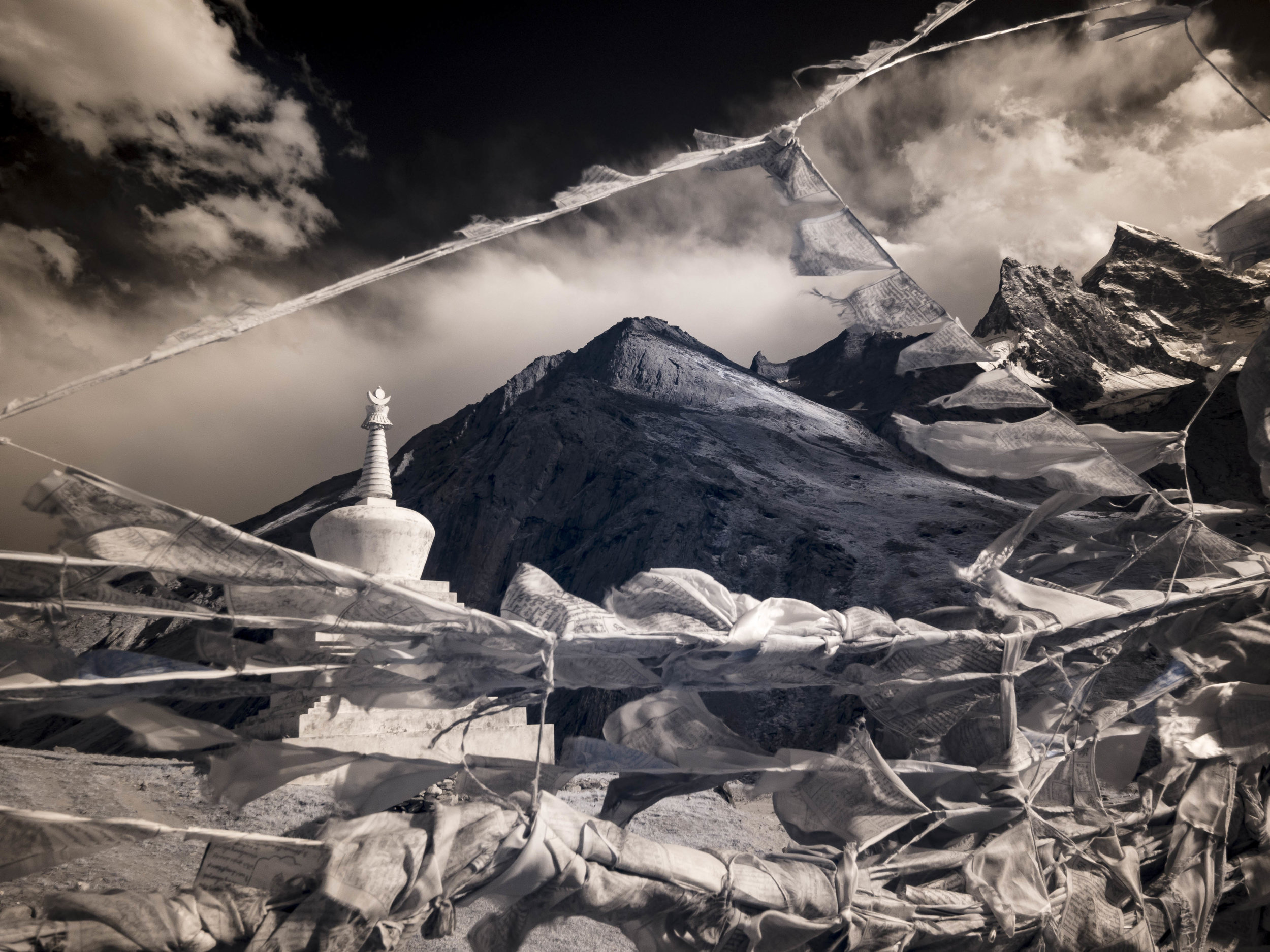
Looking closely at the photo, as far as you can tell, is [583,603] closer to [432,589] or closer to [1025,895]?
[1025,895]

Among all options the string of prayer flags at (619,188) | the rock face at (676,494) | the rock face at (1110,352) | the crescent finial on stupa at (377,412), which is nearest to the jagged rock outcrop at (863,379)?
the rock face at (1110,352)

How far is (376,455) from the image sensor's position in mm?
9836

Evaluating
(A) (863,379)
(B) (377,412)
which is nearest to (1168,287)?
(A) (863,379)

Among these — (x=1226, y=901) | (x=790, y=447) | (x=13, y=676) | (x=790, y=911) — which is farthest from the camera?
(x=790, y=447)

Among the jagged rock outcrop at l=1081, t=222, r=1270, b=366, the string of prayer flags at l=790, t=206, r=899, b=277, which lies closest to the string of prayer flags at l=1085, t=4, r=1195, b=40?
the string of prayer flags at l=790, t=206, r=899, b=277

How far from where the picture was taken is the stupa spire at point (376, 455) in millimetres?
9531

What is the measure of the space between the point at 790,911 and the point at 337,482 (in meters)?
28.4

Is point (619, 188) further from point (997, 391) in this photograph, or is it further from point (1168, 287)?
point (1168, 287)

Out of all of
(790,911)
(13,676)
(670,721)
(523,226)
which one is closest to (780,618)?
(670,721)

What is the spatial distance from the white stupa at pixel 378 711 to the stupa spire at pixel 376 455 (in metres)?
0.01

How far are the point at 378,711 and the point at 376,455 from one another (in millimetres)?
3805

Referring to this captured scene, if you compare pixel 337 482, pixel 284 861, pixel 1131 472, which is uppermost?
pixel 337 482

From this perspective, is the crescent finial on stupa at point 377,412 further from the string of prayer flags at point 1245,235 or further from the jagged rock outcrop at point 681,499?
the string of prayer flags at point 1245,235

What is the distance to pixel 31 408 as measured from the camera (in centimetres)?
135
